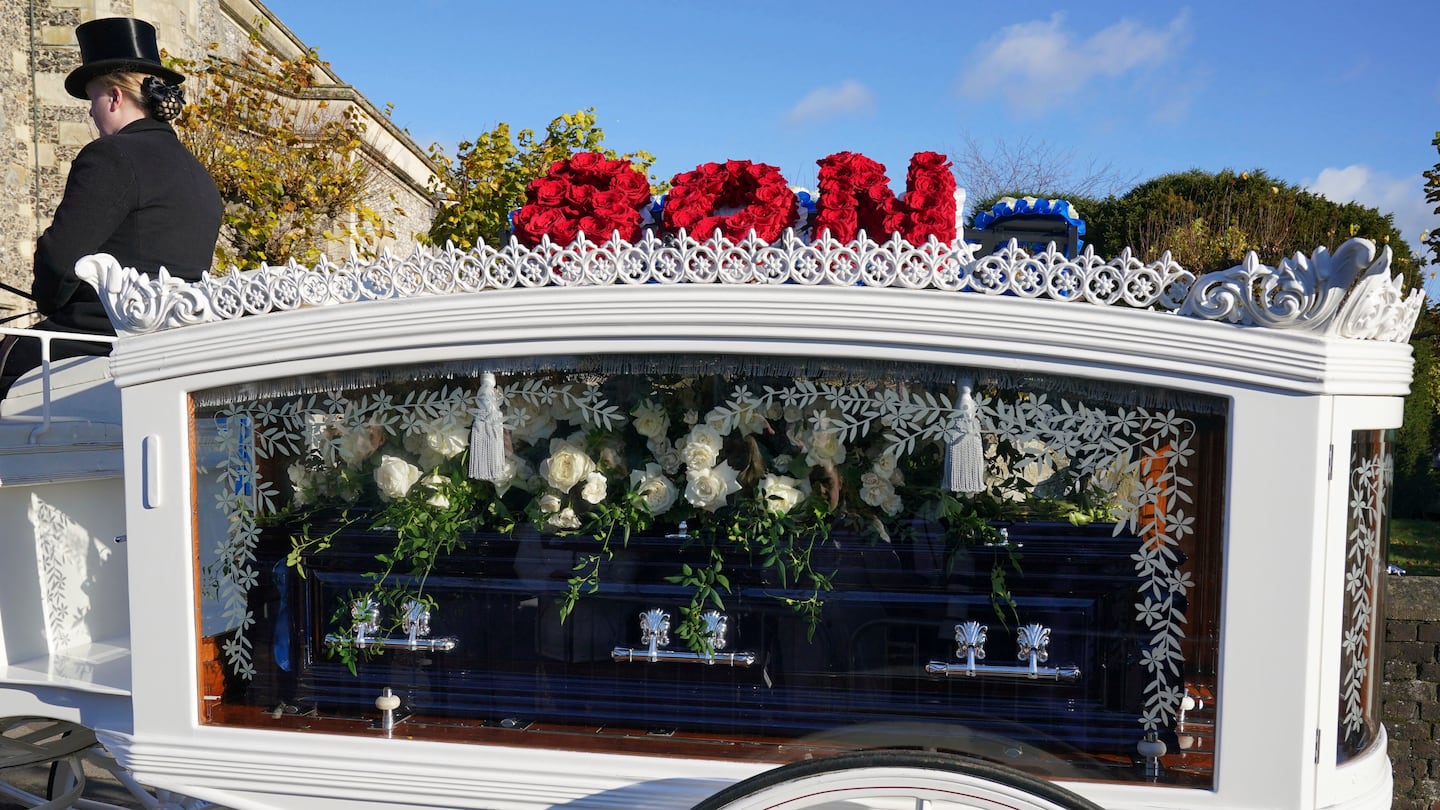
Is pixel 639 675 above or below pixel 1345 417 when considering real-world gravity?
below

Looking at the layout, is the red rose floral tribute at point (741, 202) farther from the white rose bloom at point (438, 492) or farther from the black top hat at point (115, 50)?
the black top hat at point (115, 50)

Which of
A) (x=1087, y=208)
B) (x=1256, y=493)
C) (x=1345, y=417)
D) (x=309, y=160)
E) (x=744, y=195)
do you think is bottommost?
(x=1256, y=493)

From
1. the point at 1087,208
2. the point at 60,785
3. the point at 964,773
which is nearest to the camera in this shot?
the point at 964,773

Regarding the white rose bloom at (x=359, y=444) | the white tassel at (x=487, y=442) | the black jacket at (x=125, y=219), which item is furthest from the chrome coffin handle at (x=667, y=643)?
the black jacket at (x=125, y=219)

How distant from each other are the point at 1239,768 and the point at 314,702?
1651 mm

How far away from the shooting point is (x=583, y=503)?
177 cm

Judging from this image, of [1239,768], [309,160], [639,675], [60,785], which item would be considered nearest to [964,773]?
[1239,768]

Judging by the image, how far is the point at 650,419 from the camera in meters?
1.69

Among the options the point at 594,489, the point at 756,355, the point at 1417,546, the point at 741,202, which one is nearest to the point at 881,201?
the point at 741,202

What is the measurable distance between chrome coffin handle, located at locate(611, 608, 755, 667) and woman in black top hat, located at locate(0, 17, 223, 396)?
5.64ft

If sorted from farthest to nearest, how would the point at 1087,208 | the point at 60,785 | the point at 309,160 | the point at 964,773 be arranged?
1. the point at 1087,208
2. the point at 309,160
3. the point at 60,785
4. the point at 964,773

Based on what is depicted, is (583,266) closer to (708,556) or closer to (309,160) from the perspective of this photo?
(708,556)

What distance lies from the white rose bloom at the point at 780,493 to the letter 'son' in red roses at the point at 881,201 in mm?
452

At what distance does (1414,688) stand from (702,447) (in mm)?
2668
